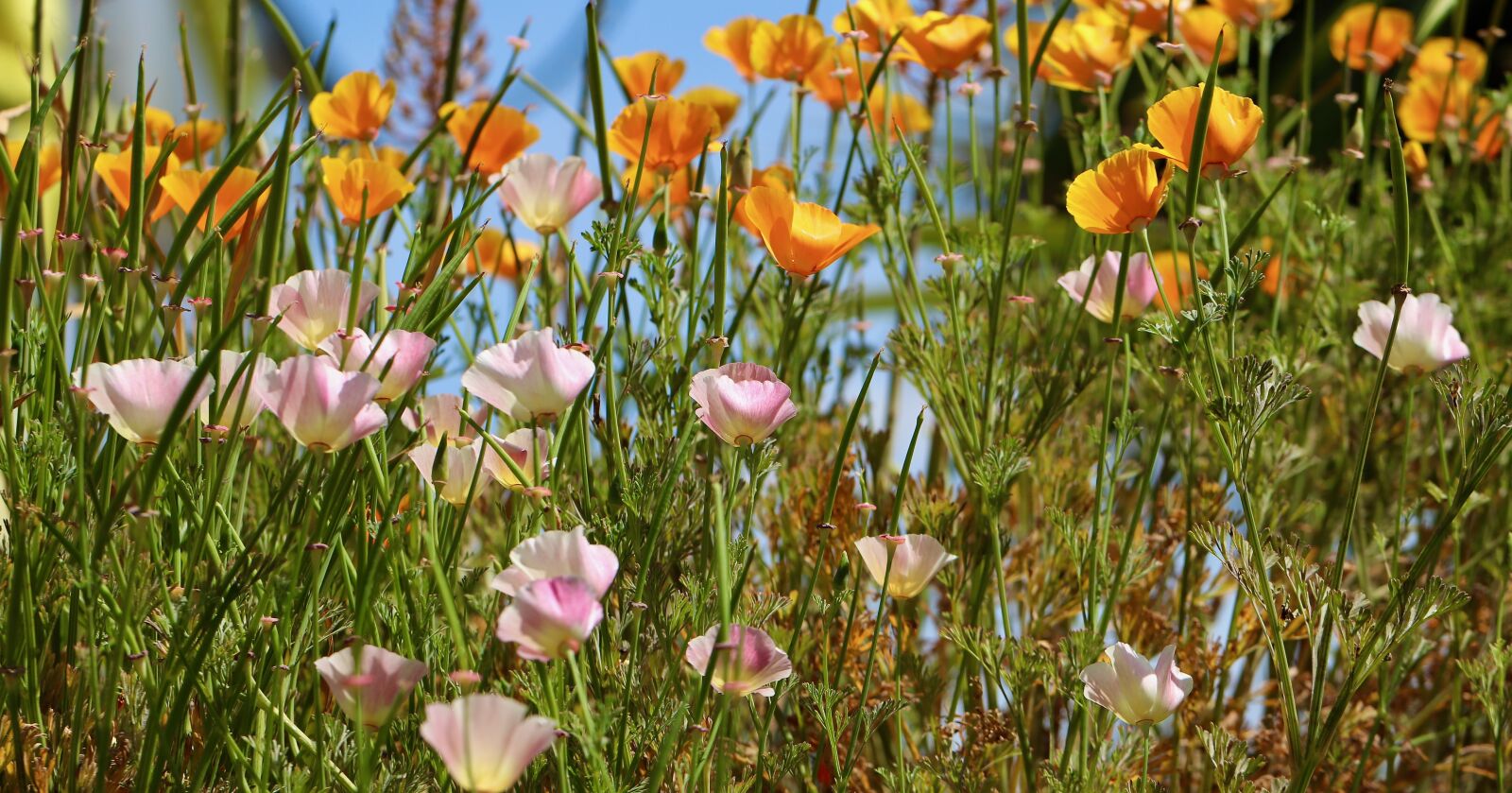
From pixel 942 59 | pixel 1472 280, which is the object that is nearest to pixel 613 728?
pixel 942 59

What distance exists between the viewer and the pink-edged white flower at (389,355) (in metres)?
0.54

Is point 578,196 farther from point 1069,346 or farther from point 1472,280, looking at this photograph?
point 1472,280

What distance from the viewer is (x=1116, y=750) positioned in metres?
0.63

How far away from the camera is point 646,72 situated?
0.92m

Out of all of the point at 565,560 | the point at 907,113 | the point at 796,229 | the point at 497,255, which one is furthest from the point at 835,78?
the point at 565,560

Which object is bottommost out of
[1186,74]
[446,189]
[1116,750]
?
[1116,750]

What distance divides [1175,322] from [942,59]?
33 cm

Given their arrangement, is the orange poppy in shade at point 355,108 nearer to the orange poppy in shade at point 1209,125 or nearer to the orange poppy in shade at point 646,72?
the orange poppy in shade at point 646,72

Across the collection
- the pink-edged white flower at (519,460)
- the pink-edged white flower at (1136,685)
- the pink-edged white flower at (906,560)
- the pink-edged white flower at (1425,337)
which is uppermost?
the pink-edged white flower at (1425,337)

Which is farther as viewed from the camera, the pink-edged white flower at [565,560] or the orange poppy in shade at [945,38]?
the orange poppy in shade at [945,38]

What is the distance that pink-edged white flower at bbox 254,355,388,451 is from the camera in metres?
0.48

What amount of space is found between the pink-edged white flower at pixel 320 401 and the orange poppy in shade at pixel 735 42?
1.89ft

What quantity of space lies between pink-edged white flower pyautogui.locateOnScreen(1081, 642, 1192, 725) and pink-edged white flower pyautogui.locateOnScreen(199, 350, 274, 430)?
14.8 inches

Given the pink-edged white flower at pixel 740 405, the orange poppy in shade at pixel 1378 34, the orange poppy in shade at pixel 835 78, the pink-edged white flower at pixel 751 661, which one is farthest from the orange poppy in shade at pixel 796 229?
the orange poppy in shade at pixel 1378 34
